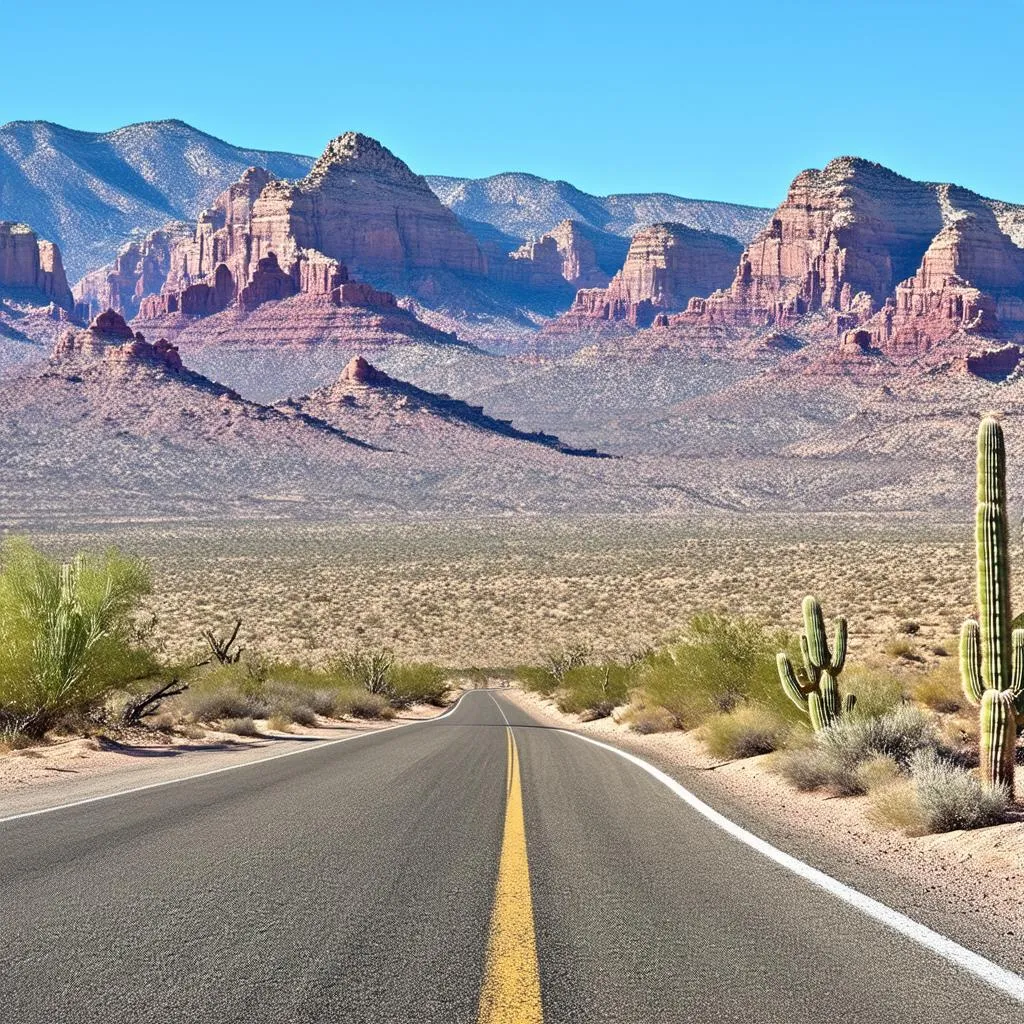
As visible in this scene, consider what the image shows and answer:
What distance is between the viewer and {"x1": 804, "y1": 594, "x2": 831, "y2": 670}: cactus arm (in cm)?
1501


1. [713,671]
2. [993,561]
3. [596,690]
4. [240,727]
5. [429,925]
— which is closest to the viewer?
[429,925]

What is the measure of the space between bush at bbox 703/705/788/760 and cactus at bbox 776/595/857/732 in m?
0.51

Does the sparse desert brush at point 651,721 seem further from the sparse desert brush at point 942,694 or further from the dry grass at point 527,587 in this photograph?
the dry grass at point 527,587

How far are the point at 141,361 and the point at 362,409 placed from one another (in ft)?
69.7

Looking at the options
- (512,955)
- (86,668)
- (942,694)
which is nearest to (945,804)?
(512,955)

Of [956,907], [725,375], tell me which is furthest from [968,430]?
[956,907]

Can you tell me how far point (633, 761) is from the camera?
1655 cm

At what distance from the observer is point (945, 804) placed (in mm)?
9203

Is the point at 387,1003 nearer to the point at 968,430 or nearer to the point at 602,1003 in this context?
the point at 602,1003

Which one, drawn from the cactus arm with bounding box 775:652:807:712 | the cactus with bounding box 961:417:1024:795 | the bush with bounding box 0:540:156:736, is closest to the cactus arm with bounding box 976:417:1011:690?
the cactus with bounding box 961:417:1024:795

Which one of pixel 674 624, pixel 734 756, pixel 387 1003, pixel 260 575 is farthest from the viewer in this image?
pixel 260 575

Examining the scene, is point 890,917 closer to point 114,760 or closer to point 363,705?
point 114,760

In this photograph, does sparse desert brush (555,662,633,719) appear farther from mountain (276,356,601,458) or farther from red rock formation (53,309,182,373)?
red rock formation (53,309,182,373)

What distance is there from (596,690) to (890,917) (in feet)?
81.3
